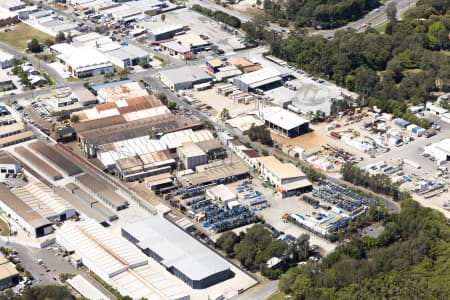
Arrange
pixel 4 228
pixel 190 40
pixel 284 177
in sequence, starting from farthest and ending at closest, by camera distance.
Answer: pixel 190 40 < pixel 284 177 < pixel 4 228

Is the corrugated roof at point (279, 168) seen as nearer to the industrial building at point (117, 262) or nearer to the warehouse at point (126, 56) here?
the industrial building at point (117, 262)

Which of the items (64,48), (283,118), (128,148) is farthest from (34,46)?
(283,118)

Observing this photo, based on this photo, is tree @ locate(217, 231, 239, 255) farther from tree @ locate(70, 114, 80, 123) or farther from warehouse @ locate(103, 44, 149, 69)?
warehouse @ locate(103, 44, 149, 69)

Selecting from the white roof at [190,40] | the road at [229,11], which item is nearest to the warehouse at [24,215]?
the white roof at [190,40]

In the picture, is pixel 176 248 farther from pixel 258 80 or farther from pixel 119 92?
pixel 258 80

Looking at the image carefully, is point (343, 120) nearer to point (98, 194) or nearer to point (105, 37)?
point (98, 194)

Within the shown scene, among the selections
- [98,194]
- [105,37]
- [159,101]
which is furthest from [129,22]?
[98,194]

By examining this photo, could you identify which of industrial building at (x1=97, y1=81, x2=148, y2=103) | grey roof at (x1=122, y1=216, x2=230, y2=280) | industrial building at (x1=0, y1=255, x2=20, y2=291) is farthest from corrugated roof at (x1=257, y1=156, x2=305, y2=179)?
industrial building at (x1=0, y1=255, x2=20, y2=291)
